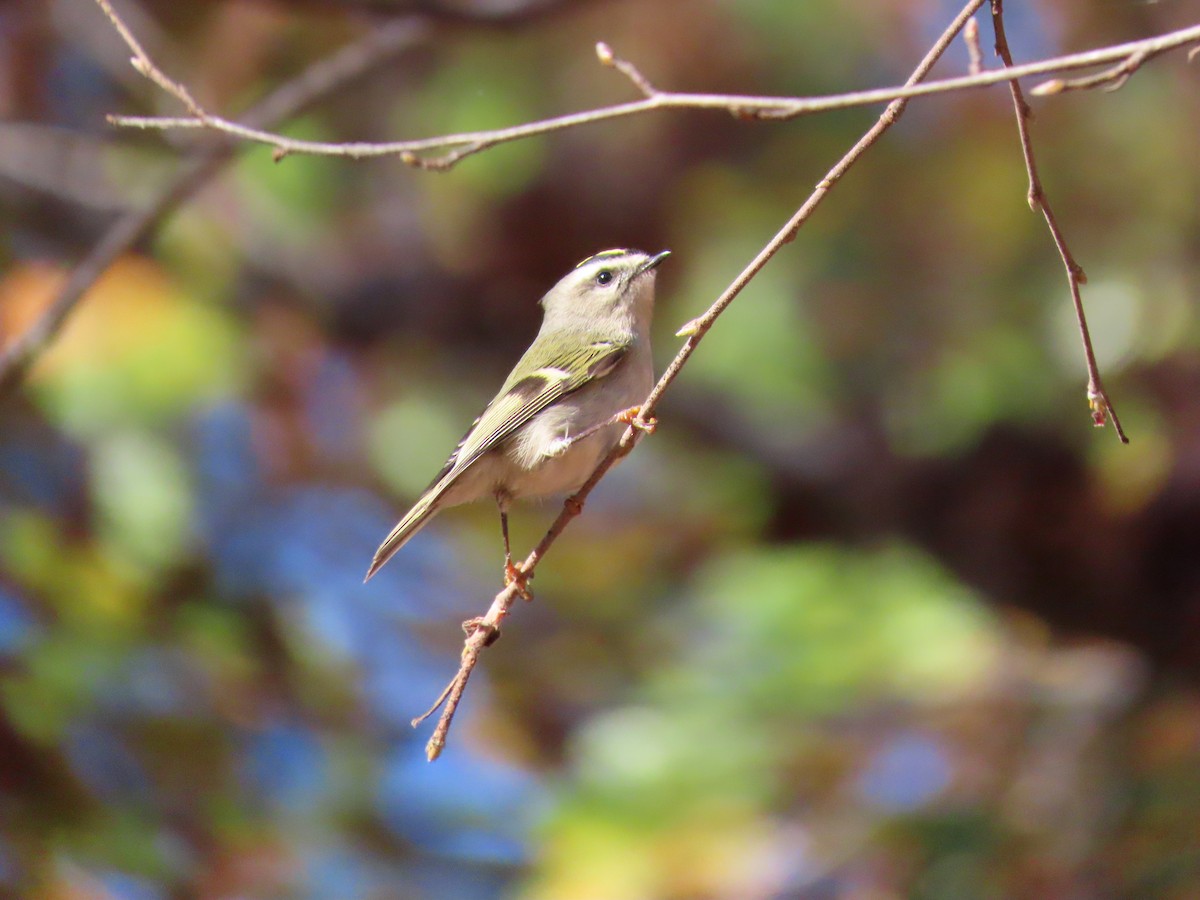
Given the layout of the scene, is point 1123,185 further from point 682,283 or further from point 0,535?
point 0,535

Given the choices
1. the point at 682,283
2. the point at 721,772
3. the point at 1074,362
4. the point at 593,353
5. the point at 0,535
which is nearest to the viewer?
Result: the point at 593,353

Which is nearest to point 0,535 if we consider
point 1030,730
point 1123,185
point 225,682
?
point 225,682

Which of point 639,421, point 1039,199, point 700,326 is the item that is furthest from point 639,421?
point 1039,199

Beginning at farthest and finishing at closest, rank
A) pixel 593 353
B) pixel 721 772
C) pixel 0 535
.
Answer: pixel 0 535
pixel 721 772
pixel 593 353

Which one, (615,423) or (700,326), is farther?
(615,423)

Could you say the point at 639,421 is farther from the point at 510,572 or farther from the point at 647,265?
the point at 647,265

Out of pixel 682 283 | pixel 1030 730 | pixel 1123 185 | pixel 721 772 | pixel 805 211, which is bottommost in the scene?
pixel 805 211
